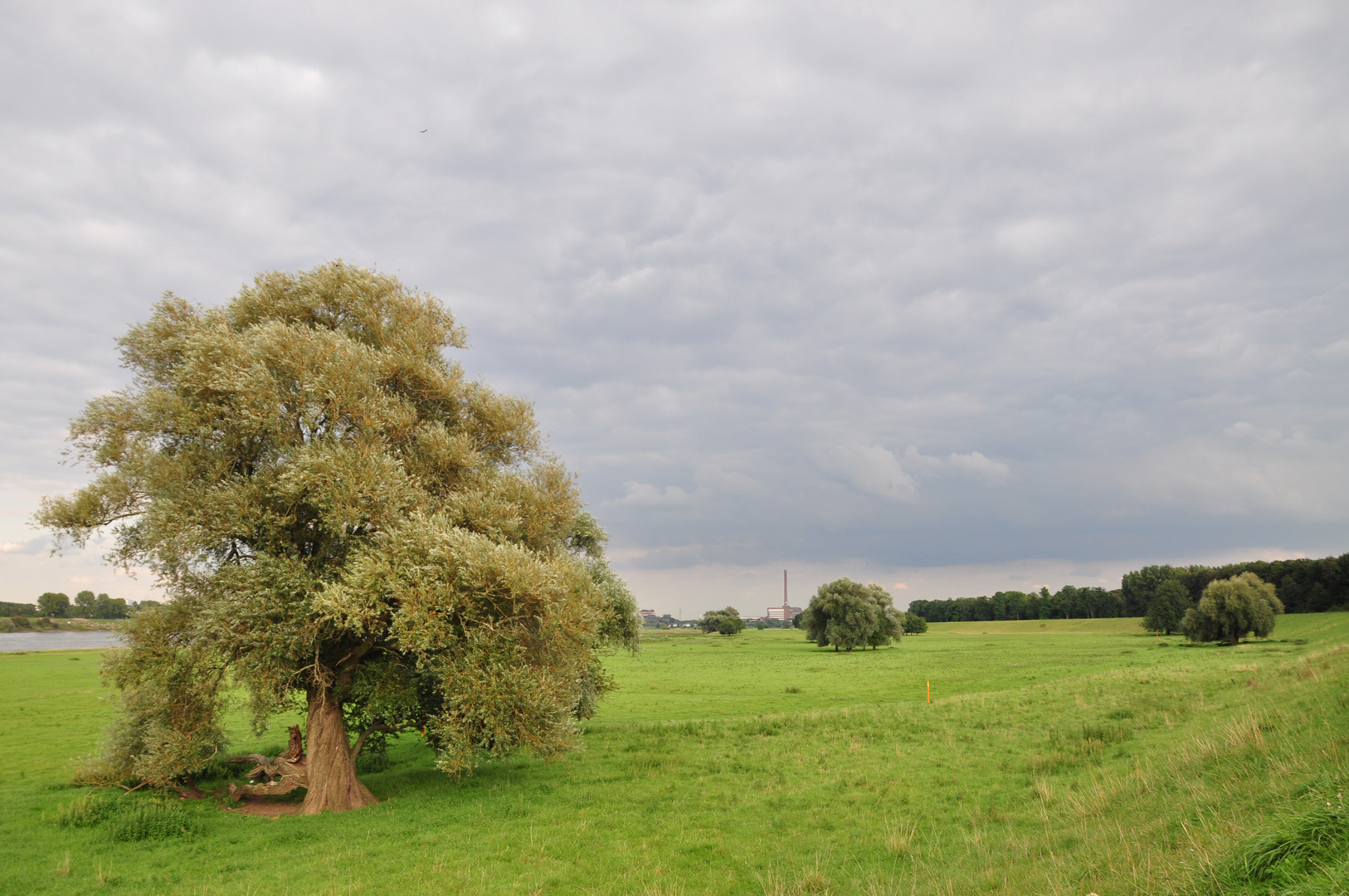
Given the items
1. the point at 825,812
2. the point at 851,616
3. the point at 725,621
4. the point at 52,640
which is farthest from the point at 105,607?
the point at 825,812

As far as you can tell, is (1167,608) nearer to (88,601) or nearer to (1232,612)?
(1232,612)

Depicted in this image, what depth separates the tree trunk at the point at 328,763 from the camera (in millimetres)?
21344

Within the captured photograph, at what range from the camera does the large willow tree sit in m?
18.8

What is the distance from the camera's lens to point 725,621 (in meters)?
159

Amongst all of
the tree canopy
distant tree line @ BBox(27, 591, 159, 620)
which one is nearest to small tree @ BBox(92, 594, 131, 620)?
distant tree line @ BBox(27, 591, 159, 620)

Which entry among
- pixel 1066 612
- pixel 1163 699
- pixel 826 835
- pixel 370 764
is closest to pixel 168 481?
pixel 370 764

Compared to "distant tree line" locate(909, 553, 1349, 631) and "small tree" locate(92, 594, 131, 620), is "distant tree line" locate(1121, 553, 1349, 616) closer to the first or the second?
"distant tree line" locate(909, 553, 1349, 631)

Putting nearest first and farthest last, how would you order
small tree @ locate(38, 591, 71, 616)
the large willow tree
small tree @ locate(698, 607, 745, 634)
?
1. the large willow tree
2. small tree @ locate(698, 607, 745, 634)
3. small tree @ locate(38, 591, 71, 616)

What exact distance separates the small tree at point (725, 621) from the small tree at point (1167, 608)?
83.7 m

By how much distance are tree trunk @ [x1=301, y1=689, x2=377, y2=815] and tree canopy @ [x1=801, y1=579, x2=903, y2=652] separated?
87.5 metres

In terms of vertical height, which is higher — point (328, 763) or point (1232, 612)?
point (328, 763)

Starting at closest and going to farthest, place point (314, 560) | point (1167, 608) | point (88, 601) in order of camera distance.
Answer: point (314, 560) → point (1167, 608) → point (88, 601)

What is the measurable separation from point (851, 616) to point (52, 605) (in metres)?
233

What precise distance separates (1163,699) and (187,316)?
45314 millimetres
